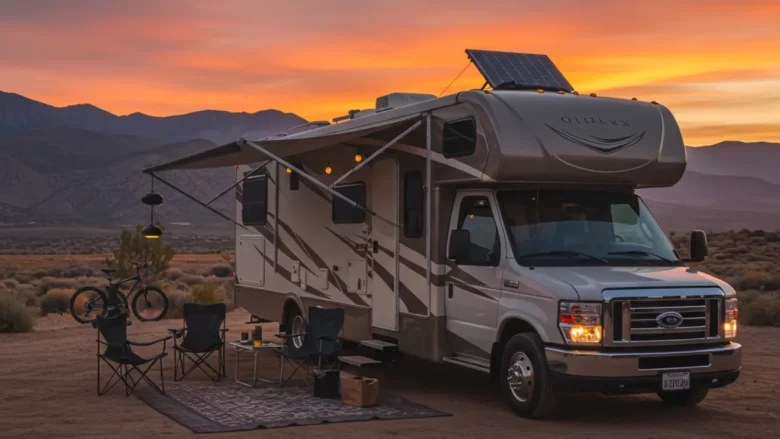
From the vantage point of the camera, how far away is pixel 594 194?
10.3 metres

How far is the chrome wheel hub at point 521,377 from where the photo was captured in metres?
9.55

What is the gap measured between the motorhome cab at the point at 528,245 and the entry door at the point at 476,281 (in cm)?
2

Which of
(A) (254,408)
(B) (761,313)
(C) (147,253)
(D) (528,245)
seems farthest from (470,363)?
(C) (147,253)

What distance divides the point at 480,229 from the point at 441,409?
1.83 metres

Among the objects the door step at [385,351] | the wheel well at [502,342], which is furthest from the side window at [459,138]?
the door step at [385,351]

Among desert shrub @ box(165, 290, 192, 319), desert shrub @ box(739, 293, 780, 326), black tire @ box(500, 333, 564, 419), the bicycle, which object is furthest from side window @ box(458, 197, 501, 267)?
desert shrub @ box(165, 290, 192, 319)

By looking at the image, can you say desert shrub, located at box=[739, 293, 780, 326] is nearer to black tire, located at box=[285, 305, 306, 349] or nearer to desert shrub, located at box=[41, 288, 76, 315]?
black tire, located at box=[285, 305, 306, 349]

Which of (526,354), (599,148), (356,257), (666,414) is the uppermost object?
(599,148)

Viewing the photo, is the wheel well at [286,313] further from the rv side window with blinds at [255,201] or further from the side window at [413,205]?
the side window at [413,205]

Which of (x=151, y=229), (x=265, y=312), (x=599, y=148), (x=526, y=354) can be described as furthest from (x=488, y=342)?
(x=151, y=229)

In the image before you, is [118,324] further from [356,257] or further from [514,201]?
[514,201]

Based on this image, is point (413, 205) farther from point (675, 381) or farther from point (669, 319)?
point (675, 381)

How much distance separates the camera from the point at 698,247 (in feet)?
34.9

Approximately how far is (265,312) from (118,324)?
350 centimetres
